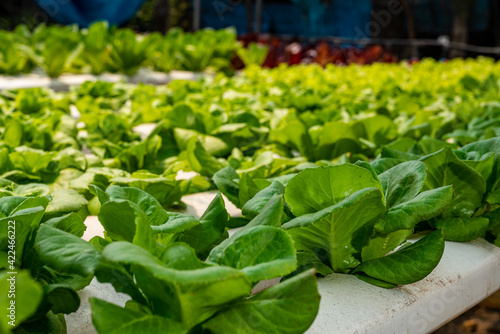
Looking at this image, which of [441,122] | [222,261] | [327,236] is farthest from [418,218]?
[441,122]

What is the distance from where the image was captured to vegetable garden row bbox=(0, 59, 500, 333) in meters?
0.72

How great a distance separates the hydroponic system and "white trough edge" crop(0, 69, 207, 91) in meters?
1.67

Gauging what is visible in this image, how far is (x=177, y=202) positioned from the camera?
1.50 m

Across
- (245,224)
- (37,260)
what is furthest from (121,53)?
(37,260)

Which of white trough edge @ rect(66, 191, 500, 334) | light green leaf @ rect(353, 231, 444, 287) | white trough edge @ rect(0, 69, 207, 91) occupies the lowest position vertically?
white trough edge @ rect(0, 69, 207, 91)

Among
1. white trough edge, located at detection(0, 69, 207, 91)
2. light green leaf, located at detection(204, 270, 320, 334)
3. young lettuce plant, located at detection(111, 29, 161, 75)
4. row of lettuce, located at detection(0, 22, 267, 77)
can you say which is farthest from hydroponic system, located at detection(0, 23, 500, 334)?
young lettuce plant, located at detection(111, 29, 161, 75)

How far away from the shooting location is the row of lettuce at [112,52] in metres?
4.21

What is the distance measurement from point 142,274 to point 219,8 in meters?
11.4

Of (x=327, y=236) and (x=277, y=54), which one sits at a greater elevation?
(x=327, y=236)

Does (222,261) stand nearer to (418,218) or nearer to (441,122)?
(418,218)

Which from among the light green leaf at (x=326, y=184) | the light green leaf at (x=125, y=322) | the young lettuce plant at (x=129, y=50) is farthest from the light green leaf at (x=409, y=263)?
the young lettuce plant at (x=129, y=50)

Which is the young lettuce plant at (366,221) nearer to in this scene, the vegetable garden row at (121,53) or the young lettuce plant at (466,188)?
the young lettuce plant at (466,188)

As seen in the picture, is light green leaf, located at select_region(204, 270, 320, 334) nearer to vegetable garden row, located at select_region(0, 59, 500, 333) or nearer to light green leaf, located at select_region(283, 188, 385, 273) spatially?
vegetable garden row, located at select_region(0, 59, 500, 333)

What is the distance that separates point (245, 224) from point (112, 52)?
149 inches
